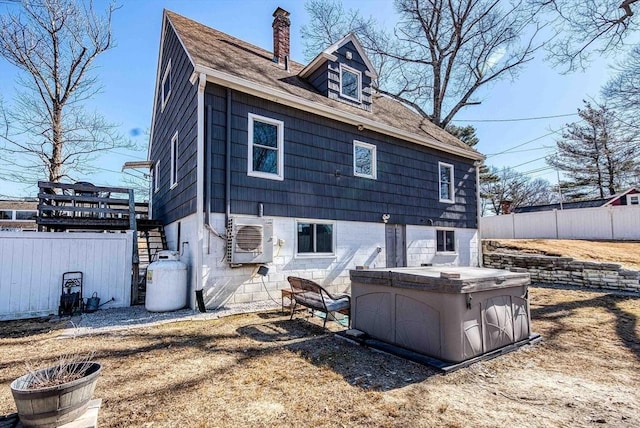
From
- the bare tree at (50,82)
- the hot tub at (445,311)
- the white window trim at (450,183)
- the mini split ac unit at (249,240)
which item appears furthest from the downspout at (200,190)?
the bare tree at (50,82)

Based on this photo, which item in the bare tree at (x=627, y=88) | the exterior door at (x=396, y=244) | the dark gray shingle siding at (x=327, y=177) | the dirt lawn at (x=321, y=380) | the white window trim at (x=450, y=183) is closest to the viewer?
the dirt lawn at (x=321, y=380)

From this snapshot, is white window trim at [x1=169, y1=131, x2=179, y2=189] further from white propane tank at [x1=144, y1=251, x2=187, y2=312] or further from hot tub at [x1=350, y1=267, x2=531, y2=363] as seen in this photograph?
hot tub at [x1=350, y1=267, x2=531, y2=363]

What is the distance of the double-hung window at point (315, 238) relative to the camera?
841cm

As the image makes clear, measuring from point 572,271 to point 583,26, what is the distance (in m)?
8.46

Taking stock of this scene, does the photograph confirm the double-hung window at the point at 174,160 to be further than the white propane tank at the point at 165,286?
Yes

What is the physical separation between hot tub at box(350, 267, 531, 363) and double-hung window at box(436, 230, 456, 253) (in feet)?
24.1

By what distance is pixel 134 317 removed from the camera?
20.7 feet

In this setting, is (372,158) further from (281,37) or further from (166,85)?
(166,85)

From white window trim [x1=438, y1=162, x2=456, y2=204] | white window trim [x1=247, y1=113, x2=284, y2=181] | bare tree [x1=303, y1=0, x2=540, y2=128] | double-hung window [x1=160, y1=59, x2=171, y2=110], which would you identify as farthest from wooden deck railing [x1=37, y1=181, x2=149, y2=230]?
bare tree [x1=303, y1=0, x2=540, y2=128]

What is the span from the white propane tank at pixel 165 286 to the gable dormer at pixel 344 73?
6466mm

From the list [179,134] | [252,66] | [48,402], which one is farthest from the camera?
[252,66]

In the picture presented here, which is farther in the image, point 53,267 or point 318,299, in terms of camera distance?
point 53,267

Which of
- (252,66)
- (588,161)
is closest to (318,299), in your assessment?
(252,66)

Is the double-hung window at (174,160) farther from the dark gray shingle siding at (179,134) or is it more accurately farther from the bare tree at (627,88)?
the bare tree at (627,88)
